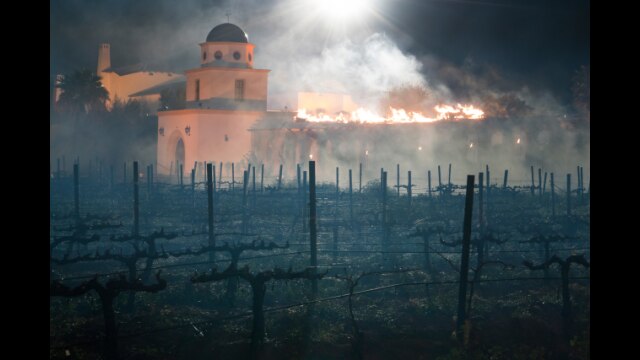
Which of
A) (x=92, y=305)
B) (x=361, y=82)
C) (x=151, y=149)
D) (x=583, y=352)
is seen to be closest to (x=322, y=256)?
(x=92, y=305)

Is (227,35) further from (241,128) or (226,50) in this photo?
(241,128)

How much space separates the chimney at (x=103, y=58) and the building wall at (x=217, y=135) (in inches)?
918

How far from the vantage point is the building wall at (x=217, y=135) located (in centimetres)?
4719

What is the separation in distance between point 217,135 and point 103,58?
2695cm

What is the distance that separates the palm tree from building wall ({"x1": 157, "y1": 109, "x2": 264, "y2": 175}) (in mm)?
19096

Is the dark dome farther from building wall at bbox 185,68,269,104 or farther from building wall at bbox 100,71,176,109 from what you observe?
building wall at bbox 100,71,176,109

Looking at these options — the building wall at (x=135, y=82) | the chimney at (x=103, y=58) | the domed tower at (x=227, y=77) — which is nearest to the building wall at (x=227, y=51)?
the domed tower at (x=227, y=77)

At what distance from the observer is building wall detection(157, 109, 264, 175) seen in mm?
47188

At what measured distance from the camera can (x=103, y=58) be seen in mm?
68625

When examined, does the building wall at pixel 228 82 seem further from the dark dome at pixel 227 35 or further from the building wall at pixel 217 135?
the dark dome at pixel 227 35

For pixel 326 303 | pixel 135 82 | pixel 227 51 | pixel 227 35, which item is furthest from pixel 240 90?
pixel 326 303

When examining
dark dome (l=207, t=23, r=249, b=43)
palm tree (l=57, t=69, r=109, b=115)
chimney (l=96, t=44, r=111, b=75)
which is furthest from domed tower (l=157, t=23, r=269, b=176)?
chimney (l=96, t=44, r=111, b=75)
